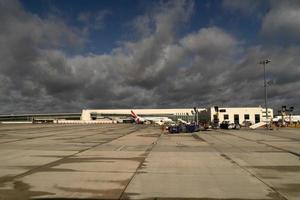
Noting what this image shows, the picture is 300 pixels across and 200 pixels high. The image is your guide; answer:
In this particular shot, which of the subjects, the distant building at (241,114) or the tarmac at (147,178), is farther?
the distant building at (241,114)

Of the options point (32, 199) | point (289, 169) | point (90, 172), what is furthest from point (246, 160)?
point (32, 199)

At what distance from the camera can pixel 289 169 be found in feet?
57.7

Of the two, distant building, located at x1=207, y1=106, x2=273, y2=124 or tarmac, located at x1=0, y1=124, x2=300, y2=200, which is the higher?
distant building, located at x1=207, y1=106, x2=273, y2=124

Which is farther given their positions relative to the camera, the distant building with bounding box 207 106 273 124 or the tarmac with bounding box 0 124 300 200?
the distant building with bounding box 207 106 273 124

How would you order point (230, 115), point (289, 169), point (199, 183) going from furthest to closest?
point (230, 115) → point (289, 169) → point (199, 183)

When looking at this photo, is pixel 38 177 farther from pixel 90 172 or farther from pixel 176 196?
pixel 176 196

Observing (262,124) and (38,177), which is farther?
(262,124)

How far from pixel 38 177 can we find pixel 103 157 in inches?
300

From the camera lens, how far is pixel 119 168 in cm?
1758

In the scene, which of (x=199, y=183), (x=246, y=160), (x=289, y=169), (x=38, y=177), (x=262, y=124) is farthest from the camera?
(x=262, y=124)

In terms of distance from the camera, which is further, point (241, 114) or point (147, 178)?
point (241, 114)

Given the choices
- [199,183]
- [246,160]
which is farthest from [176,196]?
[246,160]

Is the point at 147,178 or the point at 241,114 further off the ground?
the point at 241,114

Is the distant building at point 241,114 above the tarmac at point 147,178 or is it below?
above
